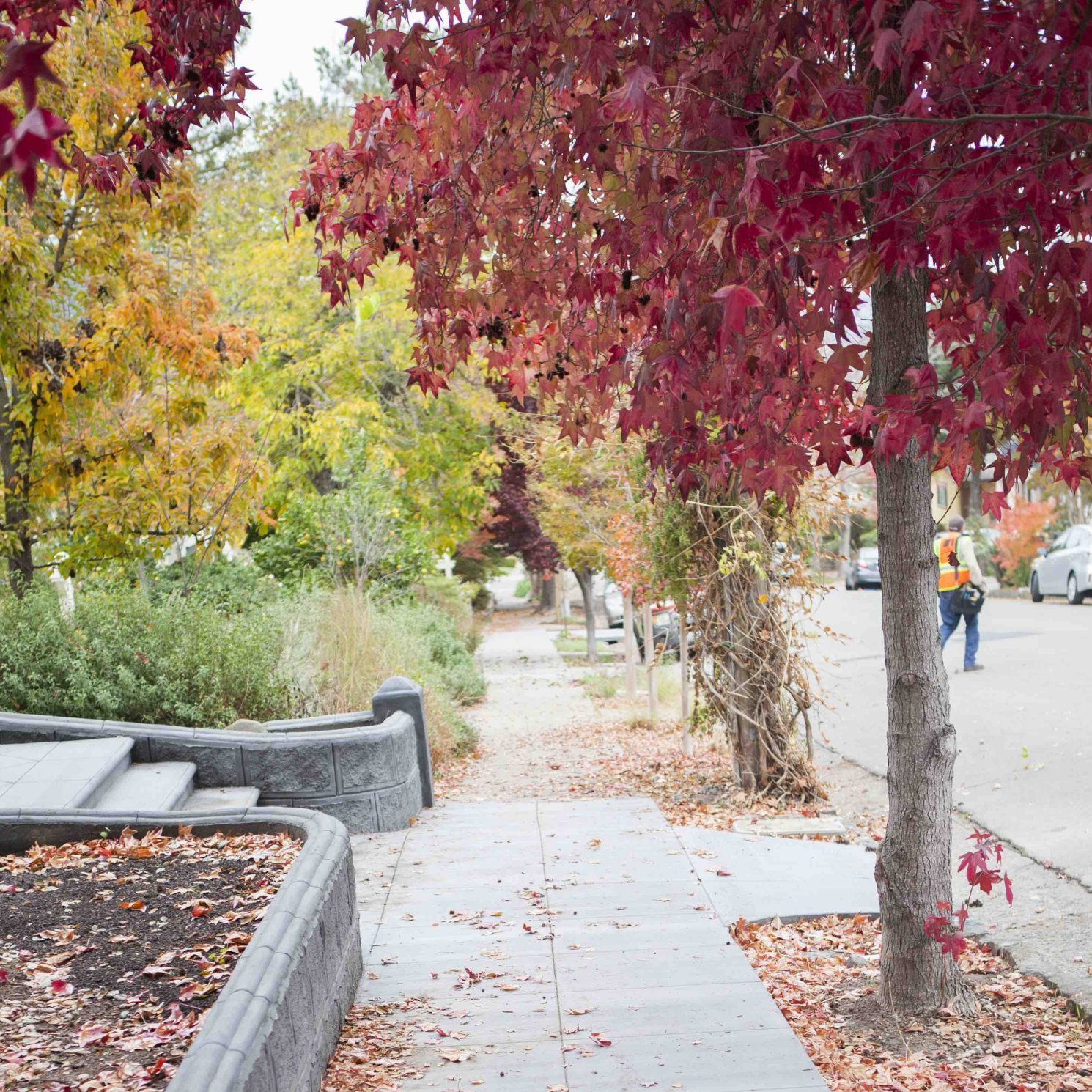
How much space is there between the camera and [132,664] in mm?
8500

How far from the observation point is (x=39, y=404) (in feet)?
30.7

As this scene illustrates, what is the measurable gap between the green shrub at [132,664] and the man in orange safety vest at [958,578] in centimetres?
851

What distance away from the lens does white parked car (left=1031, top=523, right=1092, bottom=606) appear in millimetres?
23984

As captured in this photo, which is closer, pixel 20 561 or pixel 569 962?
pixel 569 962

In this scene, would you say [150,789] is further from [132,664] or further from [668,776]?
[668,776]

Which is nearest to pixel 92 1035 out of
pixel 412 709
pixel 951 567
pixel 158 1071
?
pixel 158 1071

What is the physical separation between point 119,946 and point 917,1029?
2.93 meters

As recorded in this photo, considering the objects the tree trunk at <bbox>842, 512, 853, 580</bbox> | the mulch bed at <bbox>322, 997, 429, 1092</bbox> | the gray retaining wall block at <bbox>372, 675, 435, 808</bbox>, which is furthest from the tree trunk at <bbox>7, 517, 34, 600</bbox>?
the tree trunk at <bbox>842, 512, 853, 580</bbox>

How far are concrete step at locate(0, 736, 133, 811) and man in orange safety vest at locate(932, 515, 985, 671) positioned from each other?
10119mm

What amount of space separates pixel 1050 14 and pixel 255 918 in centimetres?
394

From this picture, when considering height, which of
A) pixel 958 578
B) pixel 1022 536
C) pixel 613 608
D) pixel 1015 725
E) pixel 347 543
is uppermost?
pixel 347 543

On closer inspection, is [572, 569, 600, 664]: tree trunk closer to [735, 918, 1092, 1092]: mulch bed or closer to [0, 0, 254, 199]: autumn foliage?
[735, 918, 1092, 1092]: mulch bed

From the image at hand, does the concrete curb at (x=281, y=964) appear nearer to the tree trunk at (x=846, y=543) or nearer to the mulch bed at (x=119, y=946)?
the mulch bed at (x=119, y=946)

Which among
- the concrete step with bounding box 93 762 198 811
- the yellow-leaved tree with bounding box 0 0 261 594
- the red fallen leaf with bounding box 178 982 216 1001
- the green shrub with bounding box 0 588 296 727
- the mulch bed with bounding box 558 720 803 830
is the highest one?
the yellow-leaved tree with bounding box 0 0 261 594
